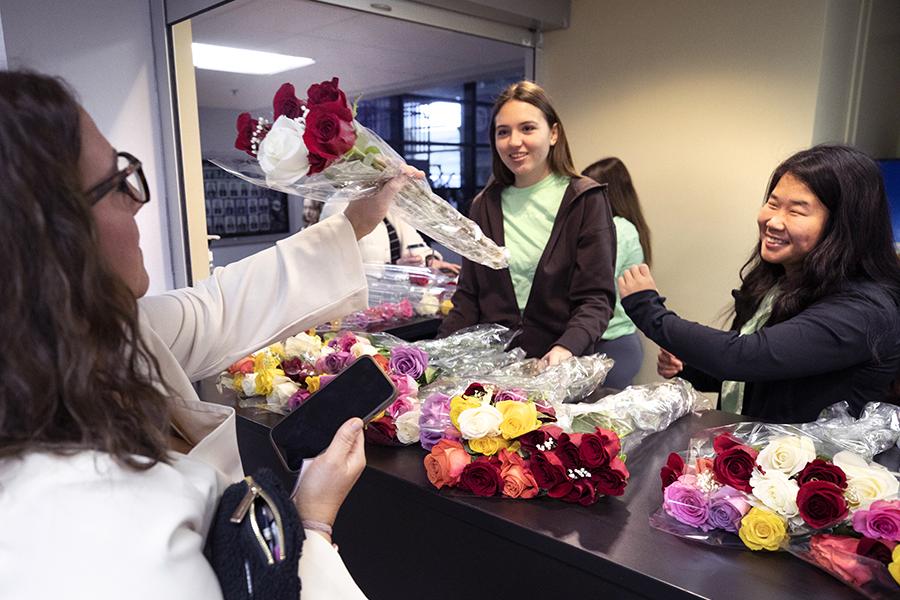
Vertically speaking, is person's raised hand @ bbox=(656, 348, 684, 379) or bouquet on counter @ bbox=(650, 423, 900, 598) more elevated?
bouquet on counter @ bbox=(650, 423, 900, 598)

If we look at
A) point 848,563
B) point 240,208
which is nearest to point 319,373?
point 848,563

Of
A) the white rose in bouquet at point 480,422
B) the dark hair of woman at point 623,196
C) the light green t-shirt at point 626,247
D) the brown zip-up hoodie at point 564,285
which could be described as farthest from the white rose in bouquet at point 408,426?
the dark hair of woman at point 623,196

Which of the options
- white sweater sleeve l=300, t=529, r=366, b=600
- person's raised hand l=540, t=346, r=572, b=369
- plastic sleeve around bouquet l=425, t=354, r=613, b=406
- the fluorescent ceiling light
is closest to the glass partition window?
the fluorescent ceiling light

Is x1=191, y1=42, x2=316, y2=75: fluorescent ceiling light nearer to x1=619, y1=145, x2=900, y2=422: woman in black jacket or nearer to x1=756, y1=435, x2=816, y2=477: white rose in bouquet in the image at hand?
x1=619, y1=145, x2=900, y2=422: woman in black jacket

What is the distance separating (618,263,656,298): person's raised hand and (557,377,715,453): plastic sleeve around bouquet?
0.81ft

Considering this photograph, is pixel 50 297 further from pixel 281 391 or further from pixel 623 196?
pixel 623 196

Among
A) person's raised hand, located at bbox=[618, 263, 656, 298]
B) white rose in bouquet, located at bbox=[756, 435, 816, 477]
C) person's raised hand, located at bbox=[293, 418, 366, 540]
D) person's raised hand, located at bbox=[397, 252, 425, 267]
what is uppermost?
person's raised hand, located at bbox=[618, 263, 656, 298]

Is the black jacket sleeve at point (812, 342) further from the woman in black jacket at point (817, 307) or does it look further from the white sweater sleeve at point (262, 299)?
the white sweater sleeve at point (262, 299)

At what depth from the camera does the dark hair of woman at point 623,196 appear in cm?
311

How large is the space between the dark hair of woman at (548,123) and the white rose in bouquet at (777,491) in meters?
1.24

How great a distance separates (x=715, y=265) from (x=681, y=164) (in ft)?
1.85

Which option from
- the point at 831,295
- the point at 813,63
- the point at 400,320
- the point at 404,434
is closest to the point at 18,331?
the point at 404,434

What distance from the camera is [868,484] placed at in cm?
87

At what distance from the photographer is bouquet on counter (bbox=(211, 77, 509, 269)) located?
1008 millimetres
